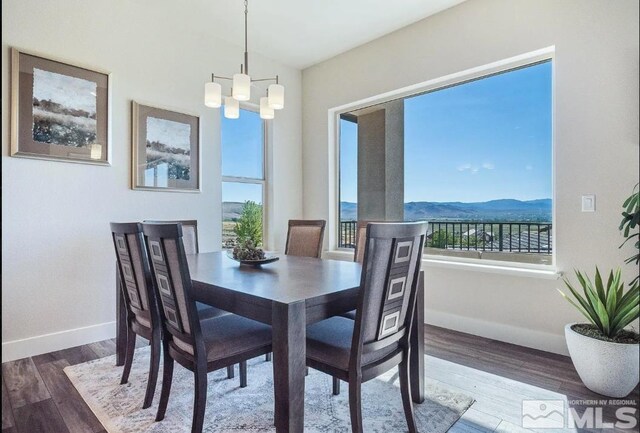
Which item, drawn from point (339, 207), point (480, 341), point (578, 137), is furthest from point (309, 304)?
point (339, 207)

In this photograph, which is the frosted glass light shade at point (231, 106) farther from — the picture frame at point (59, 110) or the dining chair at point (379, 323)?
the dining chair at point (379, 323)

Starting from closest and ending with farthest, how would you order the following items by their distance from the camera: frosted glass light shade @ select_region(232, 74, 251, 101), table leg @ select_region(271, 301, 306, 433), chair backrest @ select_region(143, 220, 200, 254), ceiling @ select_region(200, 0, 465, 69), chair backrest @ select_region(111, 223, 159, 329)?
table leg @ select_region(271, 301, 306, 433) < chair backrest @ select_region(111, 223, 159, 329) < frosted glass light shade @ select_region(232, 74, 251, 101) < chair backrest @ select_region(143, 220, 200, 254) < ceiling @ select_region(200, 0, 465, 69)

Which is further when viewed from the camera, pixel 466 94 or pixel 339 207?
pixel 339 207

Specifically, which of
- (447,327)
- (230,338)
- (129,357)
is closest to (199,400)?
(230,338)

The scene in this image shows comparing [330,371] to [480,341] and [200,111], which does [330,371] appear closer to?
[480,341]

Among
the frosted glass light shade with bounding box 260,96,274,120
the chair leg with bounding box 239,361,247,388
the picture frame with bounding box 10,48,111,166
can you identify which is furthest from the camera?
the frosted glass light shade with bounding box 260,96,274,120

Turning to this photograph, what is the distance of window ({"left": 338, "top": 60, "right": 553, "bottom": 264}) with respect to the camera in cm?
298

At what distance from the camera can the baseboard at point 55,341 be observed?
2653mm

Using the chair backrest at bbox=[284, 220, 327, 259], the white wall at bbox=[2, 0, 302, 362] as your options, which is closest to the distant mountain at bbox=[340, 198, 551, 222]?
the chair backrest at bbox=[284, 220, 327, 259]

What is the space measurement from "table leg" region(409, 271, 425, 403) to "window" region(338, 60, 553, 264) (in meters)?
1.45

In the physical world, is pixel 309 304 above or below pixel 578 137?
below

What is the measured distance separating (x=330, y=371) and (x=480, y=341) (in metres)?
1.89

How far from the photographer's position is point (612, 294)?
208 centimetres

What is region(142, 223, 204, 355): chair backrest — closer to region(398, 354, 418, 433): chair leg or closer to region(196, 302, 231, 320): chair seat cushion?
region(196, 302, 231, 320): chair seat cushion
